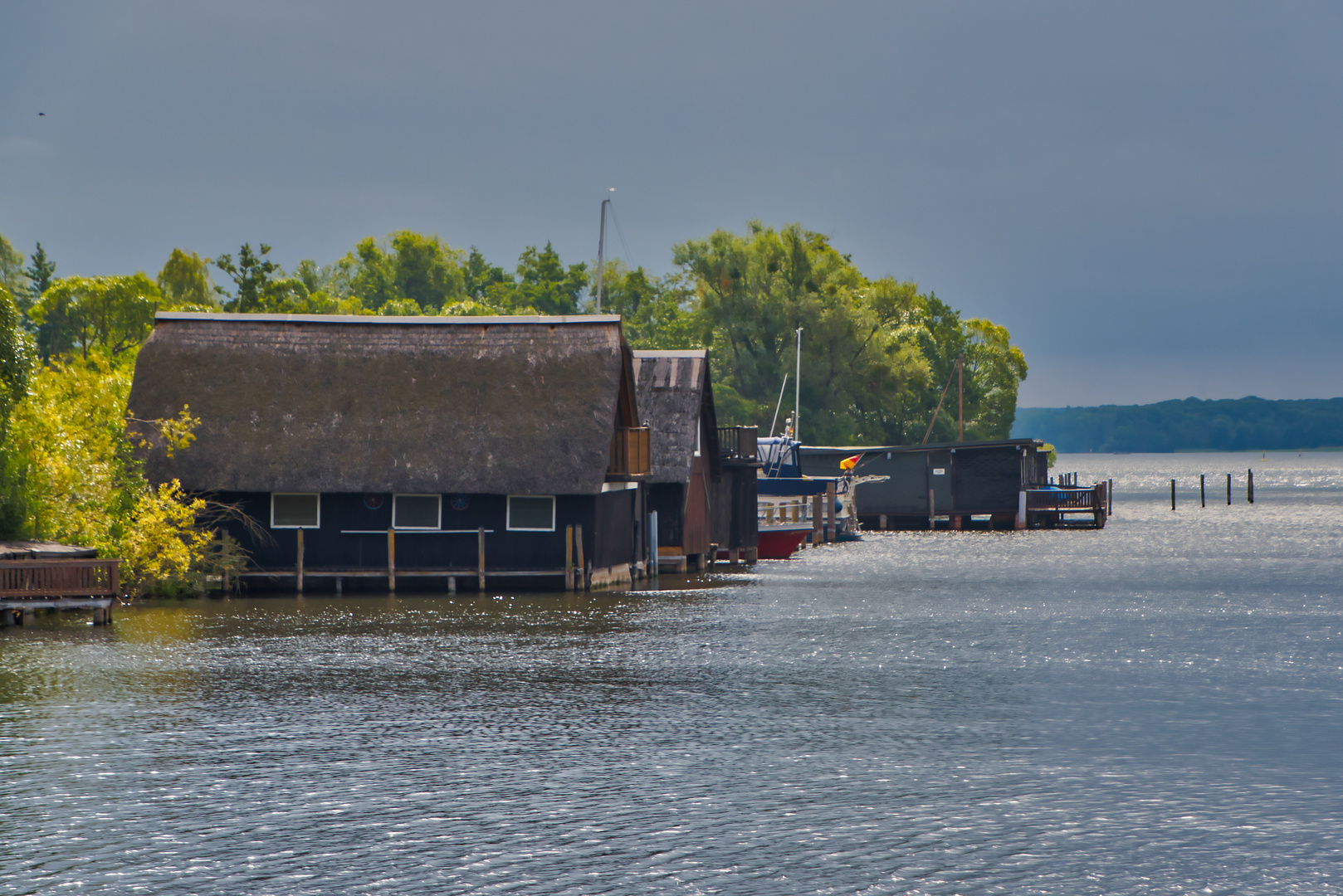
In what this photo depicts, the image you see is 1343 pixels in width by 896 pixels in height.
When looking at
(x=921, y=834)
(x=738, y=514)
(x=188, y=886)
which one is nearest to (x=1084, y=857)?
(x=921, y=834)

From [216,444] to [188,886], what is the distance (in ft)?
88.9

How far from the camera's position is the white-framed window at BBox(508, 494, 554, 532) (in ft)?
122

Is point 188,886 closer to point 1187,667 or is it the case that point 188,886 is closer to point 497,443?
point 1187,667

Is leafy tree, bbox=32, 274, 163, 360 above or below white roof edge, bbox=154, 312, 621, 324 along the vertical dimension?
above

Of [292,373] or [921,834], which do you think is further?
[292,373]

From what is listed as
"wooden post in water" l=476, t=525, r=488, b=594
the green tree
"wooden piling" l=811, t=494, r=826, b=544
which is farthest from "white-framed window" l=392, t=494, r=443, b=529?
the green tree

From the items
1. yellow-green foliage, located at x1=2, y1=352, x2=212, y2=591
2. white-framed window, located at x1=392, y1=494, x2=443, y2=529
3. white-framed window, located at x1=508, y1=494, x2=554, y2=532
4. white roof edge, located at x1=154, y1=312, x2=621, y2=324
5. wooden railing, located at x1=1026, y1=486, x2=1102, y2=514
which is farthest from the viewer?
wooden railing, located at x1=1026, y1=486, x2=1102, y2=514

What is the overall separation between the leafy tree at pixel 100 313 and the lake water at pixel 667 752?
5463 cm

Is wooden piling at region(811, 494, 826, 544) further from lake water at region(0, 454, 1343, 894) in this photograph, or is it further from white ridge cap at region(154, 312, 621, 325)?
lake water at region(0, 454, 1343, 894)

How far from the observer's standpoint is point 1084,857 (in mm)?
12688

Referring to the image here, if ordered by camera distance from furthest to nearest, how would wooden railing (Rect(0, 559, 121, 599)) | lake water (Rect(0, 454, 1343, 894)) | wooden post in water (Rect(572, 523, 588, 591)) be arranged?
wooden post in water (Rect(572, 523, 588, 591)), wooden railing (Rect(0, 559, 121, 599)), lake water (Rect(0, 454, 1343, 894))

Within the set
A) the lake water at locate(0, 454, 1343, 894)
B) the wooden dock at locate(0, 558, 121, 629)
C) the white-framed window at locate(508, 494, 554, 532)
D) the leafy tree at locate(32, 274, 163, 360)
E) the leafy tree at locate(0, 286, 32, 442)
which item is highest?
the leafy tree at locate(32, 274, 163, 360)

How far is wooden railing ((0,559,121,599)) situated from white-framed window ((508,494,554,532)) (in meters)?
10.6

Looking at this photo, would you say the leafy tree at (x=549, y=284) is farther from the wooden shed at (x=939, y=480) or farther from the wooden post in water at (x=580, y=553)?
the wooden post in water at (x=580, y=553)
